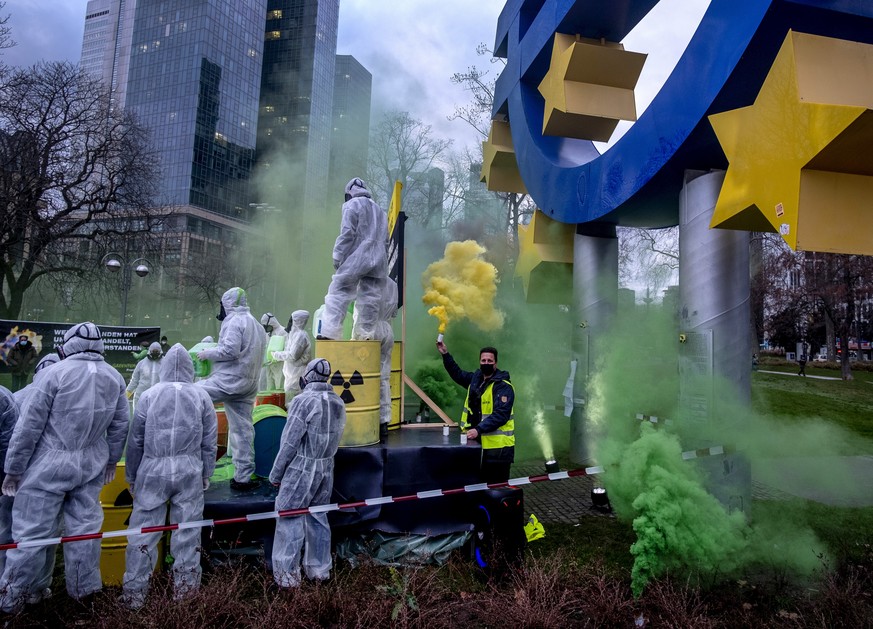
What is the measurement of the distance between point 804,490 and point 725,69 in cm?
624

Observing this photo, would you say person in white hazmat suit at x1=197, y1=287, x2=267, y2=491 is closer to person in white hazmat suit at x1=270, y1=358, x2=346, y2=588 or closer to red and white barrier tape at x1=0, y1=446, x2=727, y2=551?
red and white barrier tape at x1=0, y1=446, x2=727, y2=551

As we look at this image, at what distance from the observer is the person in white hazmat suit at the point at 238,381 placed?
5062 millimetres

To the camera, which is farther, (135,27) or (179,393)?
(135,27)

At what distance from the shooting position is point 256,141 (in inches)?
2638

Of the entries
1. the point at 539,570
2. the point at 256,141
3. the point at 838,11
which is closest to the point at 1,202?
the point at 539,570

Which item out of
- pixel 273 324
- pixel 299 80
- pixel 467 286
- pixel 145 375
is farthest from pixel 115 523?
pixel 299 80

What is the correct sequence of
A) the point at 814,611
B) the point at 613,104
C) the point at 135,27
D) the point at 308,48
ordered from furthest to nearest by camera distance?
the point at 135,27, the point at 308,48, the point at 613,104, the point at 814,611

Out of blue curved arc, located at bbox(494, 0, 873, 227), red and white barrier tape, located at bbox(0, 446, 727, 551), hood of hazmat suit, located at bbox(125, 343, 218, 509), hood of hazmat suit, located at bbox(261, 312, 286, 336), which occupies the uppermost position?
blue curved arc, located at bbox(494, 0, 873, 227)

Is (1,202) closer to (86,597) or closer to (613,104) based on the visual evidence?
(86,597)

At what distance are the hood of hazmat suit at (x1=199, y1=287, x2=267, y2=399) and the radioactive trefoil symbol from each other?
890 millimetres

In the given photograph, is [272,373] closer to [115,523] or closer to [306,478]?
[115,523]

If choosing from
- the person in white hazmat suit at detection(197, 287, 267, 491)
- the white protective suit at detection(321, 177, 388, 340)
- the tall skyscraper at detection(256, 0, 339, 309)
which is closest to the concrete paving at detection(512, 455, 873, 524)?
the white protective suit at detection(321, 177, 388, 340)

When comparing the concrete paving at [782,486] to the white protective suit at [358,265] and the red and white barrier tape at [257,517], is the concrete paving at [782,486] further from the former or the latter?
the white protective suit at [358,265]

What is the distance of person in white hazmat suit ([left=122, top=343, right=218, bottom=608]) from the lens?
3902mm
